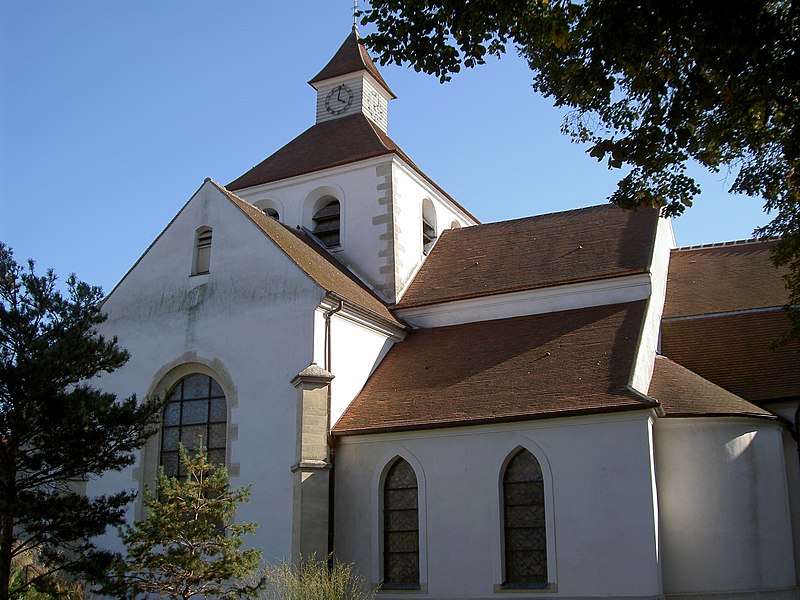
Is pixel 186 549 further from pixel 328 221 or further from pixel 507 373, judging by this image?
pixel 328 221

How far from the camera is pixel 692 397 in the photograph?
15766 millimetres

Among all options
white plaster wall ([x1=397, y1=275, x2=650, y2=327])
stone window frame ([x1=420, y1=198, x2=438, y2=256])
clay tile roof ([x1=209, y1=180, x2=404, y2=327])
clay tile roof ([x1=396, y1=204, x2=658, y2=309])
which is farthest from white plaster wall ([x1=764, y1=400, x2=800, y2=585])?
stone window frame ([x1=420, y1=198, x2=438, y2=256])

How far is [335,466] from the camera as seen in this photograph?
16.8 m

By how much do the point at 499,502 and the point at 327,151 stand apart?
11654 millimetres

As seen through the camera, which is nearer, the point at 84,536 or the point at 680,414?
the point at 84,536

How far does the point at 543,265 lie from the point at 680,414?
5941 mm

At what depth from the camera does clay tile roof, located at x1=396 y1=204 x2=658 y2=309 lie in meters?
19.3

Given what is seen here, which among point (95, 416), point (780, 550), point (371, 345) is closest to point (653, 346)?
point (780, 550)

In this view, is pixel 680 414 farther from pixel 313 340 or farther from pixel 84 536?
pixel 84 536

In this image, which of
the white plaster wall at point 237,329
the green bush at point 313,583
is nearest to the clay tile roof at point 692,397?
the green bush at point 313,583

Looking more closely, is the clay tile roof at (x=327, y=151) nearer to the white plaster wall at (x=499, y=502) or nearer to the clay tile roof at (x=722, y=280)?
the clay tile roof at (x=722, y=280)

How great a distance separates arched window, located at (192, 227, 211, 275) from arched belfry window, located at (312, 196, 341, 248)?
3.83 metres

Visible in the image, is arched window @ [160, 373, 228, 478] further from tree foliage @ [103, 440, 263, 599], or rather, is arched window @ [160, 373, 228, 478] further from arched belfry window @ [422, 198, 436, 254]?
arched belfry window @ [422, 198, 436, 254]

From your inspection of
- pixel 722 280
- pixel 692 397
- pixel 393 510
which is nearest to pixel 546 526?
pixel 393 510
